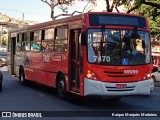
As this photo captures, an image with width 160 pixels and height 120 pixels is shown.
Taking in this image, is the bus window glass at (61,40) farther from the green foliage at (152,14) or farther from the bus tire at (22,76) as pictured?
the green foliage at (152,14)

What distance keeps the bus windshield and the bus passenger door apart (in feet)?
2.57

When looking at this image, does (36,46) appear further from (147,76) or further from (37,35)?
(147,76)

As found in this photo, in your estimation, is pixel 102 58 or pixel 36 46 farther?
pixel 36 46

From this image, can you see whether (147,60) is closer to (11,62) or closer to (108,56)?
(108,56)

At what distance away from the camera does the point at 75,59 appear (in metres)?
14.1

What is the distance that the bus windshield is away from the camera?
12953 millimetres

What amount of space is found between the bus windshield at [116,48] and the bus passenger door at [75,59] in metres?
0.78

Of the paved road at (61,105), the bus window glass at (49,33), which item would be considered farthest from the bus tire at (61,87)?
the bus window glass at (49,33)

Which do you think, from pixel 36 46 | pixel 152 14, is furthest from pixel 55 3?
pixel 36 46

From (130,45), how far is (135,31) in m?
0.60

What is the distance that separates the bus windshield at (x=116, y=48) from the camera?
1295 cm

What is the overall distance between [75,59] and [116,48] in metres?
1.68

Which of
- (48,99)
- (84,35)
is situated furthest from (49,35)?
(84,35)

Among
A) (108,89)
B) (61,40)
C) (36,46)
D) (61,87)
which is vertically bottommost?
(61,87)
